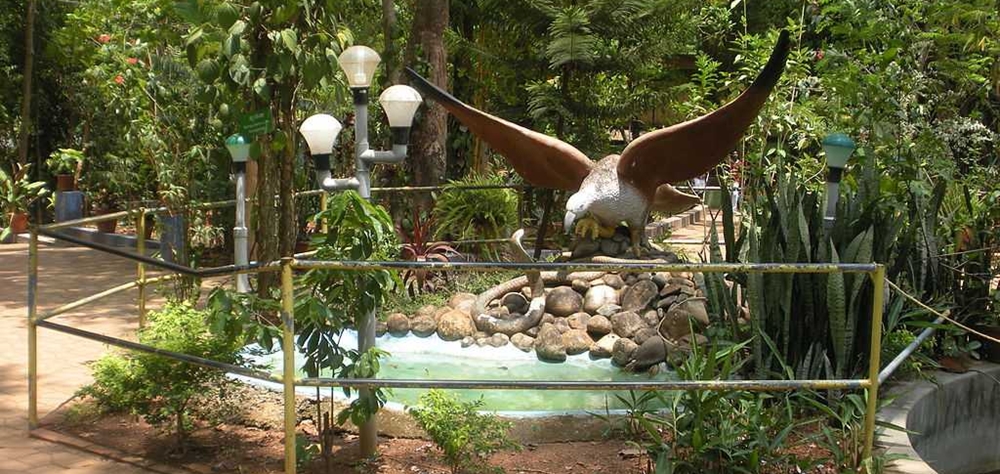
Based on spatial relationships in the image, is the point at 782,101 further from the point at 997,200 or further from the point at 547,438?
the point at 547,438

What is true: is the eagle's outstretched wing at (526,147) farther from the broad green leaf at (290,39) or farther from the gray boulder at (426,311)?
the broad green leaf at (290,39)

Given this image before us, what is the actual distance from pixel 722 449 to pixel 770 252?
143cm

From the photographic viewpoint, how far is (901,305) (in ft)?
15.8

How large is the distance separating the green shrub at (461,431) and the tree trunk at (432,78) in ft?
19.6

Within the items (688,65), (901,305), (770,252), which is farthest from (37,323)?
(688,65)

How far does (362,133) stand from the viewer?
468cm

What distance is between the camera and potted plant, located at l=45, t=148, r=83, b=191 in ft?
41.8

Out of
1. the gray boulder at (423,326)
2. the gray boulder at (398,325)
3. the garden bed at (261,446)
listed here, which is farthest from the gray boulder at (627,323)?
the garden bed at (261,446)

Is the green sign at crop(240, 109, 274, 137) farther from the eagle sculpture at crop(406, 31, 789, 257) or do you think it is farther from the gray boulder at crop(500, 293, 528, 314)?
the gray boulder at crop(500, 293, 528, 314)

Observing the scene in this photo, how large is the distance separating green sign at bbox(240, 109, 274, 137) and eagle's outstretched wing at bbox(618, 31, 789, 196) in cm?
Answer: 268

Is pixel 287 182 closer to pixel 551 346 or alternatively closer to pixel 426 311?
pixel 426 311

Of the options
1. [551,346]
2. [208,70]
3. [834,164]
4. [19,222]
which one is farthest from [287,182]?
[19,222]

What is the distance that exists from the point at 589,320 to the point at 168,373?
3175mm

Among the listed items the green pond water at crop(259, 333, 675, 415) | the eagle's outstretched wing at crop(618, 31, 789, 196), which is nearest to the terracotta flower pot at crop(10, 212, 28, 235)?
the green pond water at crop(259, 333, 675, 415)
